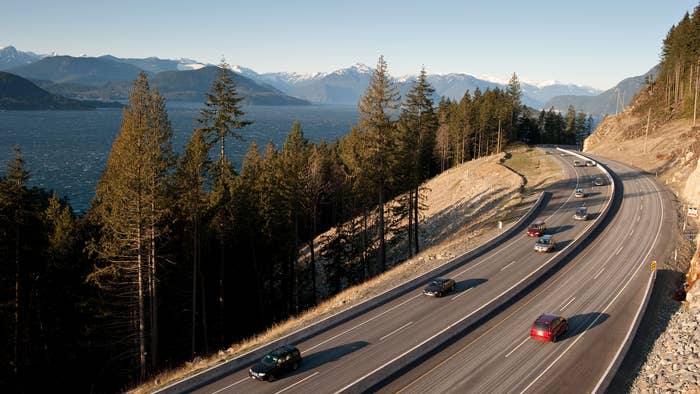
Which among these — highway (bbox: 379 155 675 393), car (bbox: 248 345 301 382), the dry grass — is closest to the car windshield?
car (bbox: 248 345 301 382)

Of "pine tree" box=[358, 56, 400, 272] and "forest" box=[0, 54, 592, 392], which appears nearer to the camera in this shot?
"forest" box=[0, 54, 592, 392]

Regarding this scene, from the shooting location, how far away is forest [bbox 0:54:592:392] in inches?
1122

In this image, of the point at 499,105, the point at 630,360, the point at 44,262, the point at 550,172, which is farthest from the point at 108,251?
the point at 499,105

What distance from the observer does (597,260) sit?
38.1 metres

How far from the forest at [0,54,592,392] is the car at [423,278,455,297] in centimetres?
1242

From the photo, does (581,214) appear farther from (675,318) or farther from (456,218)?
(675,318)

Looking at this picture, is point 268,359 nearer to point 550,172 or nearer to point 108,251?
point 108,251

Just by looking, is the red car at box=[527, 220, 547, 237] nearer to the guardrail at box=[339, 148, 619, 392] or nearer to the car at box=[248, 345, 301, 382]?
the guardrail at box=[339, 148, 619, 392]

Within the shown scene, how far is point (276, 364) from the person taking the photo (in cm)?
2194

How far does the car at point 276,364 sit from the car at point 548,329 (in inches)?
503

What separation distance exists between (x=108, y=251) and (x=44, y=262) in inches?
311

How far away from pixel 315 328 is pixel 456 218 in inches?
1649

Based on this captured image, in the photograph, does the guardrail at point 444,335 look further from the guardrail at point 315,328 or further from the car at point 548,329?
the guardrail at point 315,328

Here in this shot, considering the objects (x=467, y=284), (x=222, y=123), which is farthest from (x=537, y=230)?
(x=222, y=123)
